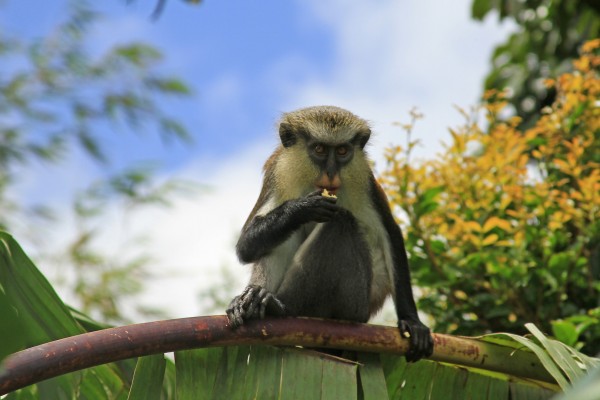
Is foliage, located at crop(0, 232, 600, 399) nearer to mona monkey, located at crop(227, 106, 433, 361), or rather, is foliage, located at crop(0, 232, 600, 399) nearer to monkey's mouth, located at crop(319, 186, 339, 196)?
mona monkey, located at crop(227, 106, 433, 361)

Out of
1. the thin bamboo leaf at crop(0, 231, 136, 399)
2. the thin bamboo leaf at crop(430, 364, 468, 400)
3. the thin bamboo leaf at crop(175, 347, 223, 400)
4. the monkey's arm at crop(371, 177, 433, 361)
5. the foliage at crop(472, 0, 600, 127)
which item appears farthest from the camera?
the foliage at crop(472, 0, 600, 127)

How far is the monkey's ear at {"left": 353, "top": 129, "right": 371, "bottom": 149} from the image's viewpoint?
409 centimetres

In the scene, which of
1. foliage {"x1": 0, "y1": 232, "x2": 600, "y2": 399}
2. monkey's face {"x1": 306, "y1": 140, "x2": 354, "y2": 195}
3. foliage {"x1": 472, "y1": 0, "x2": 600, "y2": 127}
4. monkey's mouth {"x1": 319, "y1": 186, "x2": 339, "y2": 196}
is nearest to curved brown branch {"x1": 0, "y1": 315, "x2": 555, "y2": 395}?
foliage {"x1": 0, "y1": 232, "x2": 600, "y2": 399}

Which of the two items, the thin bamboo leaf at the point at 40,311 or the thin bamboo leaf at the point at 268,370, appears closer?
the thin bamboo leaf at the point at 268,370

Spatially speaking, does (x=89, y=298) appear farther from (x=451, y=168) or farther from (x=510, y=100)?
(x=451, y=168)

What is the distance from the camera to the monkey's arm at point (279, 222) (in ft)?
11.5

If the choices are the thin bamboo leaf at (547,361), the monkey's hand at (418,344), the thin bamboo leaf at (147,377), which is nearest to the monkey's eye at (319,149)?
the monkey's hand at (418,344)

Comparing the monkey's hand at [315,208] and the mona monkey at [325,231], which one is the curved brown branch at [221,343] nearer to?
the mona monkey at [325,231]

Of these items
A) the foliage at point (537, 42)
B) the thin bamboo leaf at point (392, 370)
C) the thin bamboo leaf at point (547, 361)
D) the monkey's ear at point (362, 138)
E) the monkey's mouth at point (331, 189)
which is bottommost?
the thin bamboo leaf at point (547, 361)

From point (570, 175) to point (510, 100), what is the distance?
190cm

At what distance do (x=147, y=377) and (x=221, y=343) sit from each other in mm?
273

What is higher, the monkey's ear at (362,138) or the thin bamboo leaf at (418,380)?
the monkey's ear at (362,138)

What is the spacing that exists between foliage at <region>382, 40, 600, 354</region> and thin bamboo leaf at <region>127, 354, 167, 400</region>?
6.29 feet

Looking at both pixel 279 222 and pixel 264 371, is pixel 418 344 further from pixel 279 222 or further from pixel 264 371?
pixel 279 222
